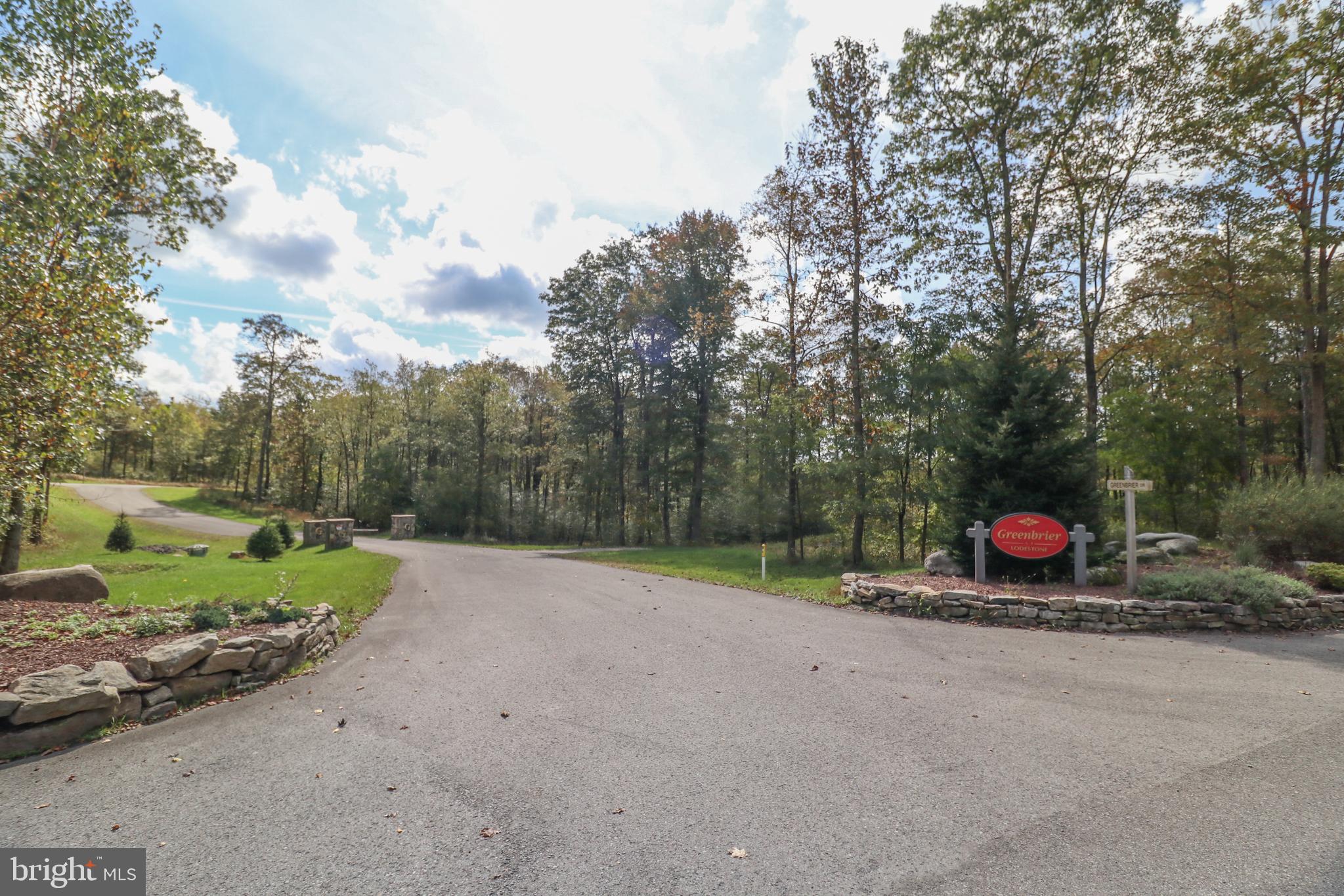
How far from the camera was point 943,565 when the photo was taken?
1121 cm

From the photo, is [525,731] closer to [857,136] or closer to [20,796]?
[20,796]

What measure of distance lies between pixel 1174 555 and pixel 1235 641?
246 inches

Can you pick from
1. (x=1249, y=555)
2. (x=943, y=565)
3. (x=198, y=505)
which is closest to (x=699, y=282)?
(x=943, y=565)

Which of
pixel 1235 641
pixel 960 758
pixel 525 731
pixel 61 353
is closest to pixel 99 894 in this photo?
pixel 525 731

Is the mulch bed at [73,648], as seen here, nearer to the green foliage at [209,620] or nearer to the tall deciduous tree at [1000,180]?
the green foliage at [209,620]

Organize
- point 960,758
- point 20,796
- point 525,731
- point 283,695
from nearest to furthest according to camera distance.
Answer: point 20,796, point 960,758, point 525,731, point 283,695

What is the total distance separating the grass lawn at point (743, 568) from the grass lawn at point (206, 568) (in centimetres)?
685

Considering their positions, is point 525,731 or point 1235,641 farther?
point 1235,641

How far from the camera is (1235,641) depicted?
296 inches

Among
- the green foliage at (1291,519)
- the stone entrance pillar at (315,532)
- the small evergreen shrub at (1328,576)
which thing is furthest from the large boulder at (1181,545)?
the stone entrance pillar at (315,532)

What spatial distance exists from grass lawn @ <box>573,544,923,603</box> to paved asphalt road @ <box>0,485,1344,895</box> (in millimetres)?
4902

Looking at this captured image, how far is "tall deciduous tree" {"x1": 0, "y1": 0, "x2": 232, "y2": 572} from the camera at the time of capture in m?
6.30

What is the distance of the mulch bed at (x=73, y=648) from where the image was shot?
5.02m

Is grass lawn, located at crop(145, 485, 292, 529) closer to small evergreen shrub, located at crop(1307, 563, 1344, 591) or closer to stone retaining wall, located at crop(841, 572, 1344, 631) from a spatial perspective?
stone retaining wall, located at crop(841, 572, 1344, 631)
